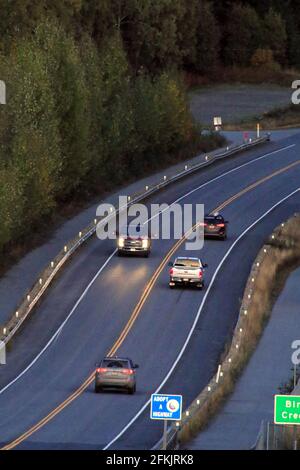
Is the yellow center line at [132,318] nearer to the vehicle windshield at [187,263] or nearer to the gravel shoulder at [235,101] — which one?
the vehicle windshield at [187,263]

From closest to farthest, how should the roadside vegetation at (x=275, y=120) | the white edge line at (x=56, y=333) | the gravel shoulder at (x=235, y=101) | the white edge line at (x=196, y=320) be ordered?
the white edge line at (x=196, y=320) < the white edge line at (x=56, y=333) < the roadside vegetation at (x=275, y=120) < the gravel shoulder at (x=235, y=101)

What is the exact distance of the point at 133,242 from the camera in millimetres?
77000

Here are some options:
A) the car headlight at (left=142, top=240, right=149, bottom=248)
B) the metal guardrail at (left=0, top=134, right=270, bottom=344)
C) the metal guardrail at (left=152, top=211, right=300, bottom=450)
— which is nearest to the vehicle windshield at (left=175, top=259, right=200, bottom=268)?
the metal guardrail at (left=152, top=211, right=300, bottom=450)

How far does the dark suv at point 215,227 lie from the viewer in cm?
8262

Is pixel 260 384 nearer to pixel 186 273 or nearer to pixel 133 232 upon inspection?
pixel 186 273

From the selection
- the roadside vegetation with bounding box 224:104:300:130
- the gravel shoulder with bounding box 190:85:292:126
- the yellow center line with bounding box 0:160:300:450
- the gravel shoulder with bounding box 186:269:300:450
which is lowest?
the gravel shoulder with bounding box 186:269:300:450

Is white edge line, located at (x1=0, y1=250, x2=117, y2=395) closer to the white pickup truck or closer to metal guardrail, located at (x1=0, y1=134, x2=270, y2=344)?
metal guardrail, located at (x1=0, y1=134, x2=270, y2=344)

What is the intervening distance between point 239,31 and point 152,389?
114132 mm

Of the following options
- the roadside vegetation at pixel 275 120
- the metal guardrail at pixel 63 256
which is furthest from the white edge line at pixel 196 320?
the roadside vegetation at pixel 275 120

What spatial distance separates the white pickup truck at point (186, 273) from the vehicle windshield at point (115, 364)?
18347 mm

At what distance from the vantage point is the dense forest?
7994 centimetres

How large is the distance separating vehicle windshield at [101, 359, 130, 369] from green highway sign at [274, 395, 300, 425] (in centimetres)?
1830

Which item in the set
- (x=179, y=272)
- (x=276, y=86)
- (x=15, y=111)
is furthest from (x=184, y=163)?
(x=276, y=86)

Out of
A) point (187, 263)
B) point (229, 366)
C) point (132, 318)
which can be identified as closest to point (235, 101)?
point (187, 263)
